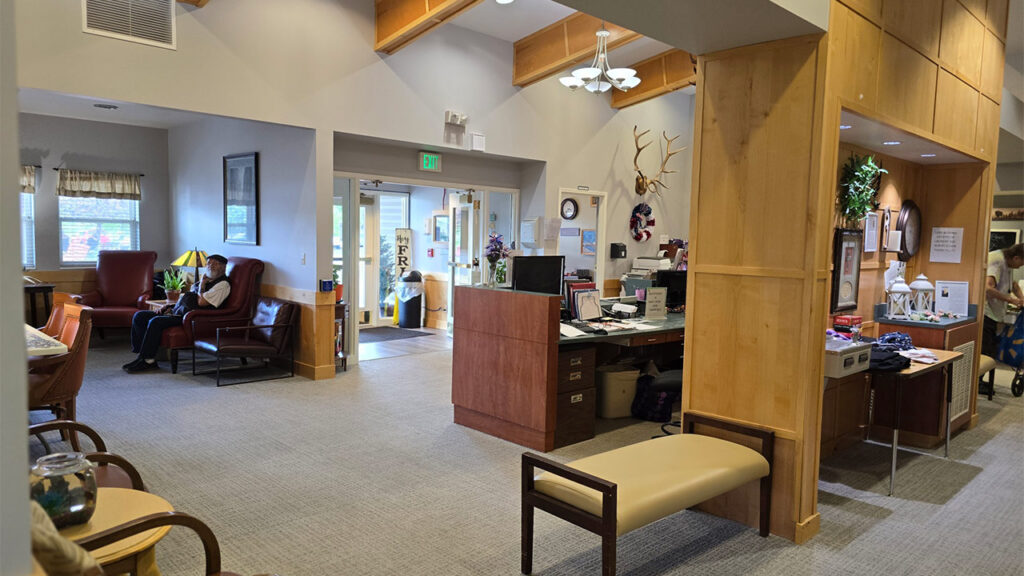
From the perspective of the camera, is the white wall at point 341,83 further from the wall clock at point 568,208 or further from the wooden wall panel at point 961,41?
the wooden wall panel at point 961,41

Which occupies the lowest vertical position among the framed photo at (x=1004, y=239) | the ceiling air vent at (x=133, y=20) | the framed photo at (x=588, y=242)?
the framed photo at (x=588, y=242)

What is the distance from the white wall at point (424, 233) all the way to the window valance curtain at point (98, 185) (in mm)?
3724

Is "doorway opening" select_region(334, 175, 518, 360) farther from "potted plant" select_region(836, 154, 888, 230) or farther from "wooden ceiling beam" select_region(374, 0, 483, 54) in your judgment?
"potted plant" select_region(836, 154, 888, 230)

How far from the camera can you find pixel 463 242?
29.8 ft

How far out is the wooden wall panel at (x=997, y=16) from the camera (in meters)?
4.71

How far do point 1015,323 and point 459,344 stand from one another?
6017 mm

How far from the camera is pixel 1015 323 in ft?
22.6

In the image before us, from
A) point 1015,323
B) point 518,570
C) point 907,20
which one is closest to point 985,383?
point 1015,323

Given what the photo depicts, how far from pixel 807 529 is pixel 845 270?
2.17 meters

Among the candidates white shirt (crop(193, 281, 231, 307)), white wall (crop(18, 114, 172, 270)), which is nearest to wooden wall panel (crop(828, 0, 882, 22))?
white shirt (crop(193, 281, 231, 307))

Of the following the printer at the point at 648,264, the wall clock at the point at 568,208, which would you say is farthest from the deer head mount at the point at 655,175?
the wall clock at the point at 568,208

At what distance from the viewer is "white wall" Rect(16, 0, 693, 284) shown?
16.2 feet

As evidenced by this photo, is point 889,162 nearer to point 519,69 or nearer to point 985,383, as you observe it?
point 985,383

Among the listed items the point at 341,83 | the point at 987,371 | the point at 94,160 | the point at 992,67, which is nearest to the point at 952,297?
the point at 987,371
